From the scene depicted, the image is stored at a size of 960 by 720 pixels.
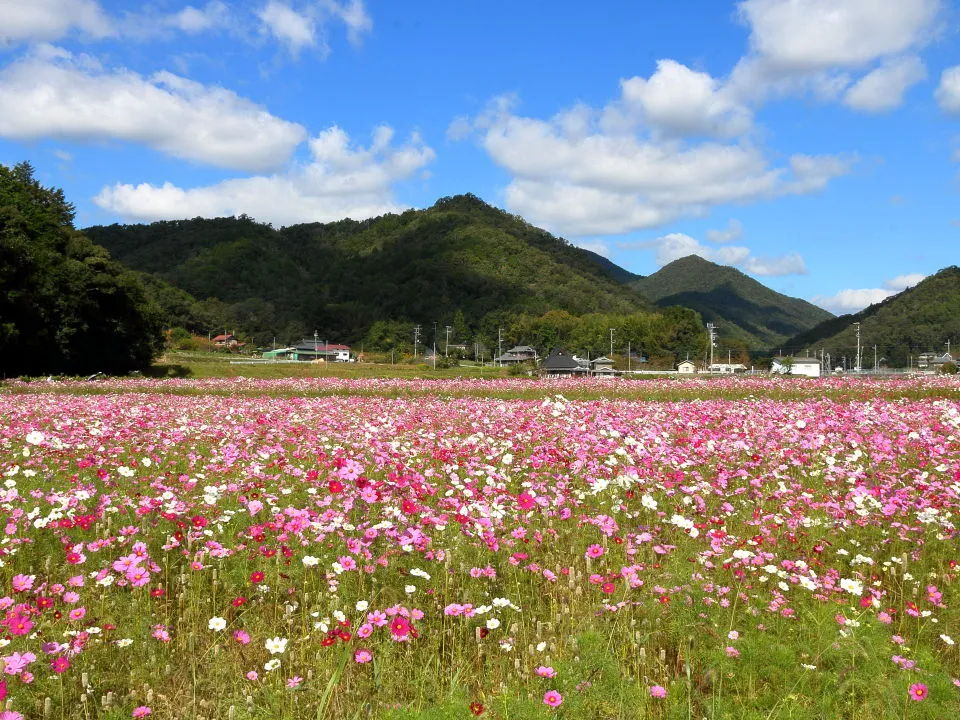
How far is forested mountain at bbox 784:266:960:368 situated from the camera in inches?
5207

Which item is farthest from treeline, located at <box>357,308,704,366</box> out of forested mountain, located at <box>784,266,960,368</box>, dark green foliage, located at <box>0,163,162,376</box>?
dark green foliage, located at <box>0,163,162,376</box>

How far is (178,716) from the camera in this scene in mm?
2924

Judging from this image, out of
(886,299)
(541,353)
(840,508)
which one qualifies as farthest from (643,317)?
(840,508)

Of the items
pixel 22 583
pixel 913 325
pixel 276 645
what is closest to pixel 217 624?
pixel 276 645

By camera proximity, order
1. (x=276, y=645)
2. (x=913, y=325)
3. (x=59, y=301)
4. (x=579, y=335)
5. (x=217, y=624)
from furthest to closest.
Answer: (x=579, y=335), (x=913, y=325), (x=59, y=301), (x=217, y=624), (x=276, y=645)

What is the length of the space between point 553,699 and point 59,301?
49.1 m

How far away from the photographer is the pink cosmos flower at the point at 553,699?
261cm

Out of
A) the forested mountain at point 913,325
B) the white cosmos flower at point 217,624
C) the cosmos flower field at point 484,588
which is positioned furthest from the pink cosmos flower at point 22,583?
the forested mountain at point 913,325

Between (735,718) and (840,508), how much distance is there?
10.2 feet

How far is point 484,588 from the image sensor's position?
13.5 feet

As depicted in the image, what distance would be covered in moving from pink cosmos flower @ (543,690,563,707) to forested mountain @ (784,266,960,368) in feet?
501

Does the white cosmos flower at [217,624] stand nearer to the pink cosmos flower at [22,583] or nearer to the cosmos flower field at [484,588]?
the cosmos flower field at [484,588]

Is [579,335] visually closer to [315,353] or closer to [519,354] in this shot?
[519,354]

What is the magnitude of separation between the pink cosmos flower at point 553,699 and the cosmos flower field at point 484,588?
0.05m
